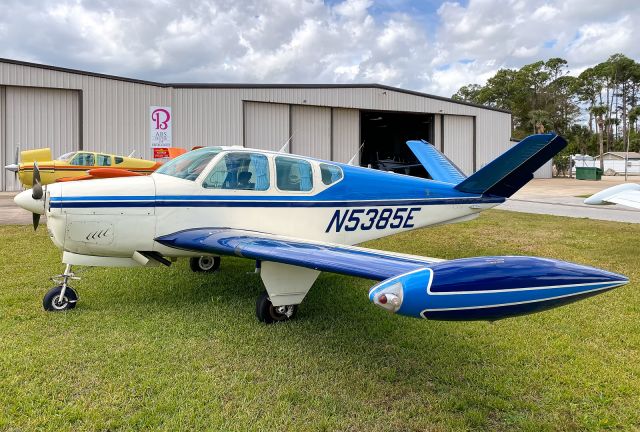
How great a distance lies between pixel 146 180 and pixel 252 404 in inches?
114

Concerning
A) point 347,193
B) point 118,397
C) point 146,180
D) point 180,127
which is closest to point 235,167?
point 146,180

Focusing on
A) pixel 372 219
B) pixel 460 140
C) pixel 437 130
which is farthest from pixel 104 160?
pixel 460 140

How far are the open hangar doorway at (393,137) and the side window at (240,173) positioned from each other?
80.6ft

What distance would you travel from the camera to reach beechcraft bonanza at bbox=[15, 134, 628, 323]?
2359 mm

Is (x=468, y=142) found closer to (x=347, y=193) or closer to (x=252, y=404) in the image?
(x=347, y=193)

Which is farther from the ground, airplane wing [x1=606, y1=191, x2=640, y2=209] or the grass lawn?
airplane wing [x1=606, y1=191, x2=640, y2=209]

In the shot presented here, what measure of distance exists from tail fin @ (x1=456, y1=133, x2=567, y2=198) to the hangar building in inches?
765

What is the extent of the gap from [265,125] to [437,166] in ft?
61.0

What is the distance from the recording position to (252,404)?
296 cm

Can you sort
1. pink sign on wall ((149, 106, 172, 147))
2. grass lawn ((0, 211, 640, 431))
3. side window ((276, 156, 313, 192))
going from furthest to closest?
1. pink sign on wall ((149, 106, 172, 147))
2. side window ((276, 156, 313, 192))
3. grass lawn ((0, 211, 640, 431))

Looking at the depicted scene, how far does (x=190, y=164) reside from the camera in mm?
5102

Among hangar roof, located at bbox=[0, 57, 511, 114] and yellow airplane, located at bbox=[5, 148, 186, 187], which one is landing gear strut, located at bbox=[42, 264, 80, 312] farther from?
hangar roof, located at bbox=[0, 57, 511, 114]

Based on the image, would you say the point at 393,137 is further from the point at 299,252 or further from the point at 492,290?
the point at 492,290

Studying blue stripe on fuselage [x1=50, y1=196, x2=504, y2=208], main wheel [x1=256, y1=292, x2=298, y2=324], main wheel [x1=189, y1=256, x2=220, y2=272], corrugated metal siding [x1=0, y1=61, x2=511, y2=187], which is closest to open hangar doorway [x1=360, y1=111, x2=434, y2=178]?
corrugated metal siding [x1=0, y1=61, x2=511, y2=187]
